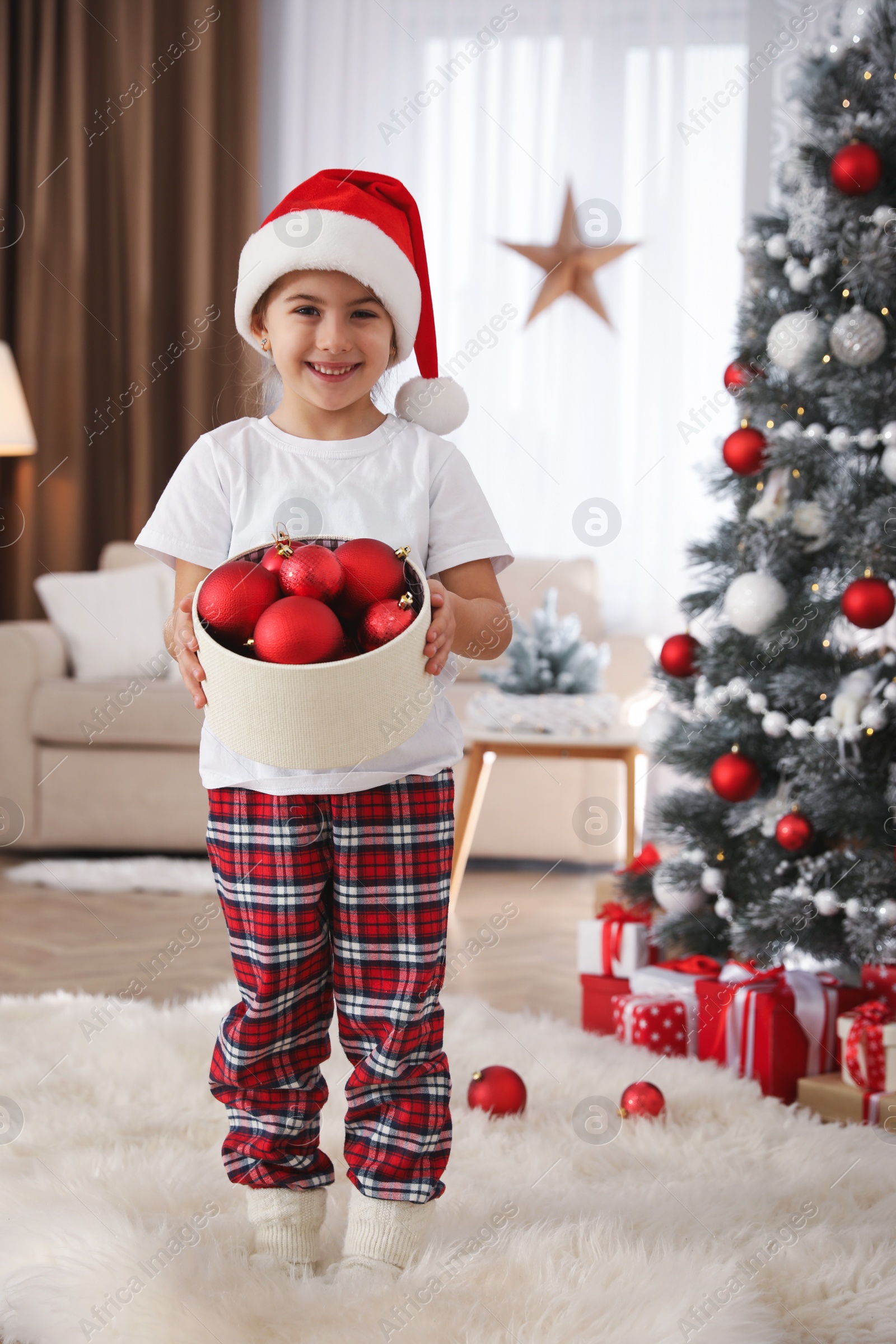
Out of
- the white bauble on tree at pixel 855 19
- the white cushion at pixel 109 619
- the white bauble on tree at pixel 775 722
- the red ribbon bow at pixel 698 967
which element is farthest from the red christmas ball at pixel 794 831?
the white cushion at pixel 109 619

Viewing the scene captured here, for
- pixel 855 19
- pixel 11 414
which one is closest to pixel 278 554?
pixel 855 19

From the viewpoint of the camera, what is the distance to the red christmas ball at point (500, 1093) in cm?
149

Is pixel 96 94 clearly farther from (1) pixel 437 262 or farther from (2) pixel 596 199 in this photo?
(2) pixel 596 199

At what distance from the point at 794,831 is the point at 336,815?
88cm

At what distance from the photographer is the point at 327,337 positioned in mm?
1075

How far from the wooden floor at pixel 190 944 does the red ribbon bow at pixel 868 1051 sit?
21.0 inches

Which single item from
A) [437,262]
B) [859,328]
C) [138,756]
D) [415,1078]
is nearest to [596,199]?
[437,262]

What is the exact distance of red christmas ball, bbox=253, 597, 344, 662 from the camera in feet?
3.01

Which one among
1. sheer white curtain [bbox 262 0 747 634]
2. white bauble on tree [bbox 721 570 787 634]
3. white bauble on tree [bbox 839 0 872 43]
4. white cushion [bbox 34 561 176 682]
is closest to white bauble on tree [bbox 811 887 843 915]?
white bauble on tree [bbox 721 570 787 634]

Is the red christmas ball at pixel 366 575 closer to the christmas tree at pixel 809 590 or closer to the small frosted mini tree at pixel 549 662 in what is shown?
the christmas tree at pixel 809 590

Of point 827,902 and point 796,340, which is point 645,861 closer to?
point 827,902

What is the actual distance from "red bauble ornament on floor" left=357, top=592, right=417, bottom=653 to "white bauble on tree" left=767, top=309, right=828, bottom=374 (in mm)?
1045

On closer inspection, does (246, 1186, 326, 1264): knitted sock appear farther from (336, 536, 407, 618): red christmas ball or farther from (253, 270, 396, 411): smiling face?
(253, 270, 396, 411): smiling face

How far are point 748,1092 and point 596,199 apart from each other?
10.9 ft
